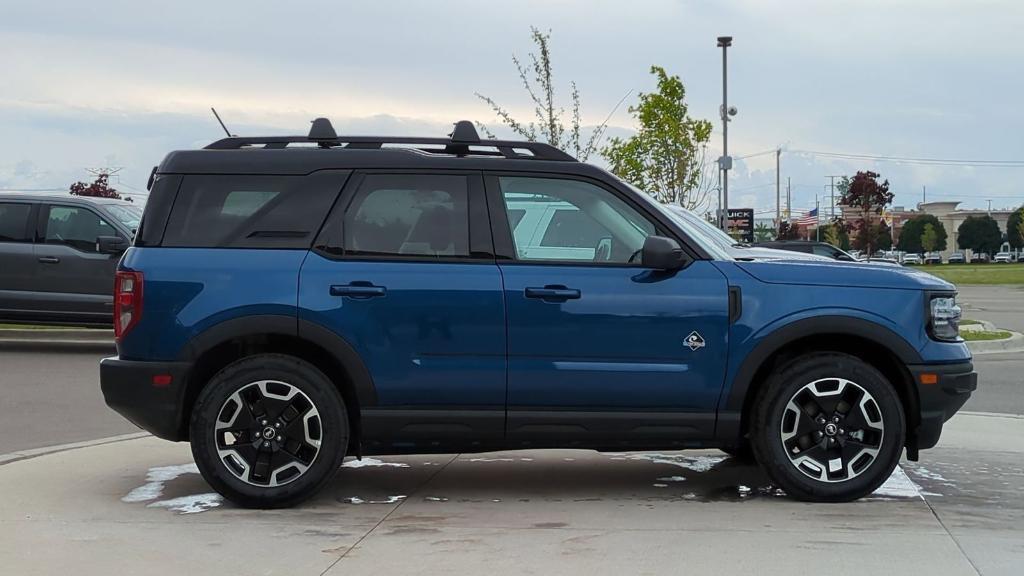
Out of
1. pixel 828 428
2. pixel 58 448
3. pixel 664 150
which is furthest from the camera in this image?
pixel 664 150

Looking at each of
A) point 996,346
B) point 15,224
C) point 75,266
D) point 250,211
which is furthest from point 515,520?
point 996,346

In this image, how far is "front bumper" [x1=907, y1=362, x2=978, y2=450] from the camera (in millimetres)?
6680

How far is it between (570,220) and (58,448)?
165 inches

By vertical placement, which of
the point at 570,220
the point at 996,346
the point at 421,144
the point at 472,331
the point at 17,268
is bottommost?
A: the point at 996,346

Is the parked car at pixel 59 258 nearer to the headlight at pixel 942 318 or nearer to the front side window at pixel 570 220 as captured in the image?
the front side window at pixel 570 220

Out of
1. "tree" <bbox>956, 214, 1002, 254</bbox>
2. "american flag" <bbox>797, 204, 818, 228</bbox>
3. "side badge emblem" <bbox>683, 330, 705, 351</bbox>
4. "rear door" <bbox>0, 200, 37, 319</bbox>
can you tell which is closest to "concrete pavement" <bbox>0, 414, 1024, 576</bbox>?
"side badge emblem" <bbox>683, 330, 705, 351</bbox>

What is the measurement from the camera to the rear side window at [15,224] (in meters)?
15.8

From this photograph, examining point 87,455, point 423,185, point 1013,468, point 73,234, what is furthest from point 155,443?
point 73,234

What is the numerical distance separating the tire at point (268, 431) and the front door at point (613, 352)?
964mm

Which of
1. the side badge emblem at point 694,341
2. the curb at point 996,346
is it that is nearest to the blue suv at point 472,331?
the side badge emblem at point 694,341

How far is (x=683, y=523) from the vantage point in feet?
20.5

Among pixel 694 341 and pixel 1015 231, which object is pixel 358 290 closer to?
pixel 694 341

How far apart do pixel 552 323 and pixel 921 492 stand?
233cm

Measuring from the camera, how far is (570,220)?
6812mm
